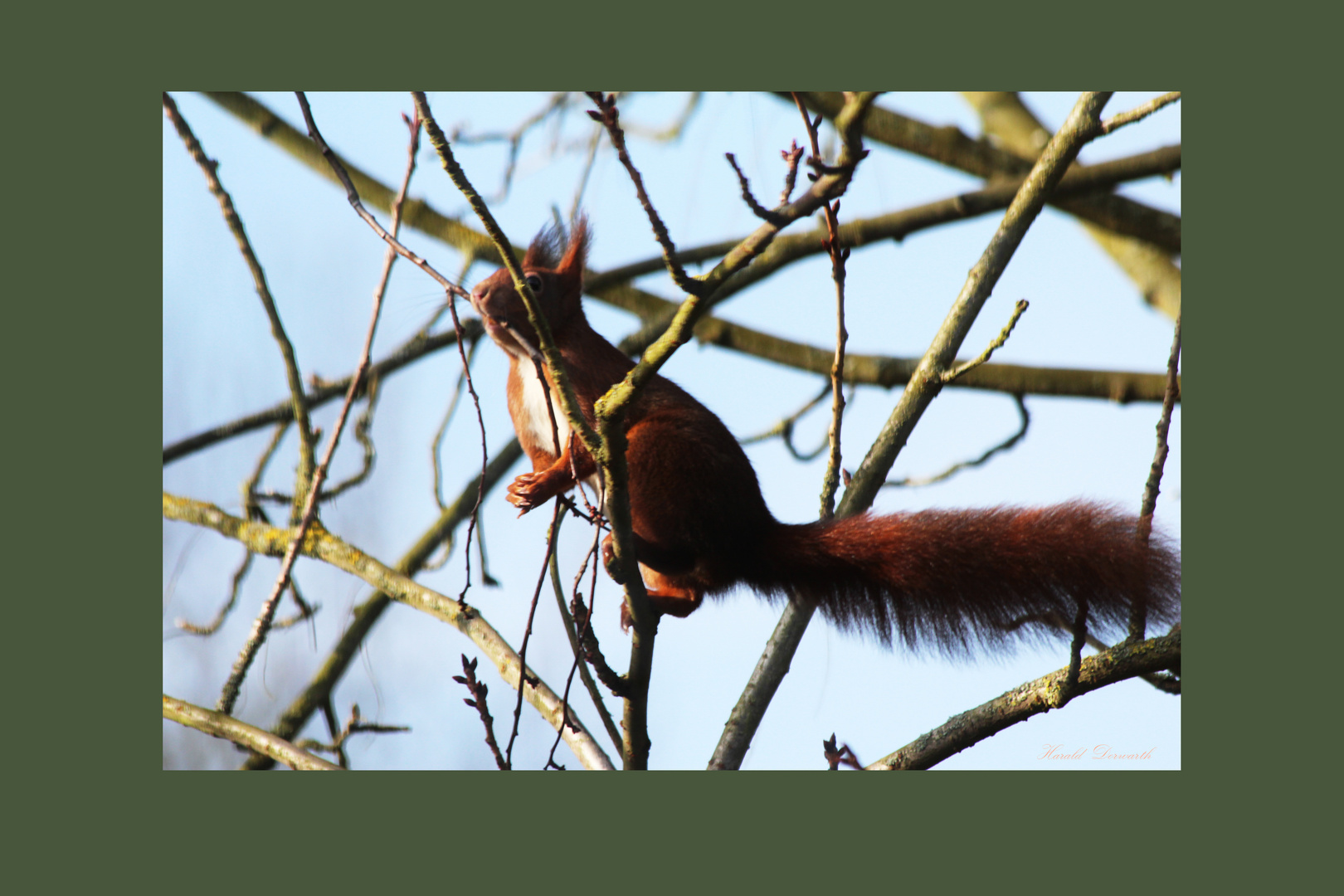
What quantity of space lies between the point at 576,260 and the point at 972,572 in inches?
57.4

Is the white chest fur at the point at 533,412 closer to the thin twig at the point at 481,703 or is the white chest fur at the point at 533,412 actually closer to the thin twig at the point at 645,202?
the thin twig at the point at 481,703

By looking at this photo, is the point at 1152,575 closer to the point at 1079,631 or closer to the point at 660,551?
the point at 1079,631

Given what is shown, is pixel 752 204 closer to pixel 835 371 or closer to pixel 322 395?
pixel 835 371

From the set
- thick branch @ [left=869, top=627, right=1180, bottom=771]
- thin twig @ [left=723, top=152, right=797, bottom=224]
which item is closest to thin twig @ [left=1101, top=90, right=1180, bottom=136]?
thick branch @ [left=869, top=627, right=1180, bottom=771]

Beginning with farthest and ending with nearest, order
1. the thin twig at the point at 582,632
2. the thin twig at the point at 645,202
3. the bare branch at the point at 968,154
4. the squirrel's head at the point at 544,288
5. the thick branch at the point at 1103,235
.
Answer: the bare branch at the point at 968,154
the thick branch at the point at 1103,235
the squirrel's head at the point at 544,288
the thin twig at the point at 582,632
the thin twig at the point at 645,202

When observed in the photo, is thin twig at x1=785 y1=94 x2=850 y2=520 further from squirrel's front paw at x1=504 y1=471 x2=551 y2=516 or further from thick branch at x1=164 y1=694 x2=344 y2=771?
thick branch at x1=164 y1=694 x2=344 y2=771

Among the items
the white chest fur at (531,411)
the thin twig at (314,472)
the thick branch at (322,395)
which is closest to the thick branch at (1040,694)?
the white chest fur at (531,411)

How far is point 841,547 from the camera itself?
246cm

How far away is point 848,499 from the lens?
2785 mm

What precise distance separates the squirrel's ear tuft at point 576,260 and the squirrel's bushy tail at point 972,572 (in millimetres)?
971

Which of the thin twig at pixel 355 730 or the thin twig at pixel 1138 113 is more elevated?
the thin twig at pixel 1138 113

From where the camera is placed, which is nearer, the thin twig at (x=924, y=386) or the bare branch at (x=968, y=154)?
the thin twig at (x=924, y=386)

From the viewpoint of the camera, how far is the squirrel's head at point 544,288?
272cm

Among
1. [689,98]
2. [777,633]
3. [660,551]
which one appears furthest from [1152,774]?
[689,98]
